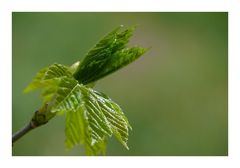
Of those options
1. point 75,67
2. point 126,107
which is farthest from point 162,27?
point 75,67

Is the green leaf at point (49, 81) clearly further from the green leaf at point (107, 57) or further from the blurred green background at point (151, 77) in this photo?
the blurred green background at point (151, 77)

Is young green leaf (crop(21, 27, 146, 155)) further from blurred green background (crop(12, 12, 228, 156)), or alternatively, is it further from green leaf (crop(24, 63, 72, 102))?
blurred green background (crop(12, 12, 228, 156))

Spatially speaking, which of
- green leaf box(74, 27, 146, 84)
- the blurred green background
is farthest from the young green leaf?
the blurred green background

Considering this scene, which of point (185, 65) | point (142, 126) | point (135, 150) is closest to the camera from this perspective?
point (135, 150)

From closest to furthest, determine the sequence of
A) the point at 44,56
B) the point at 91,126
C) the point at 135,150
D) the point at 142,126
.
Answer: the point at 91,126, the point at 135,150, the point at 142,126, the point at 44,56

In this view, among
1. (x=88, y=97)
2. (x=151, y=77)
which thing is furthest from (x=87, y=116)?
(x=151, y=77)

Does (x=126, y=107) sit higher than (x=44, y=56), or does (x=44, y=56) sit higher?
(x=44, y=56)

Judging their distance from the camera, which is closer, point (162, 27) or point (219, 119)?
point (219, 119)

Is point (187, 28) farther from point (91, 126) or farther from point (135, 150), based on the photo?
point (91, 126)
